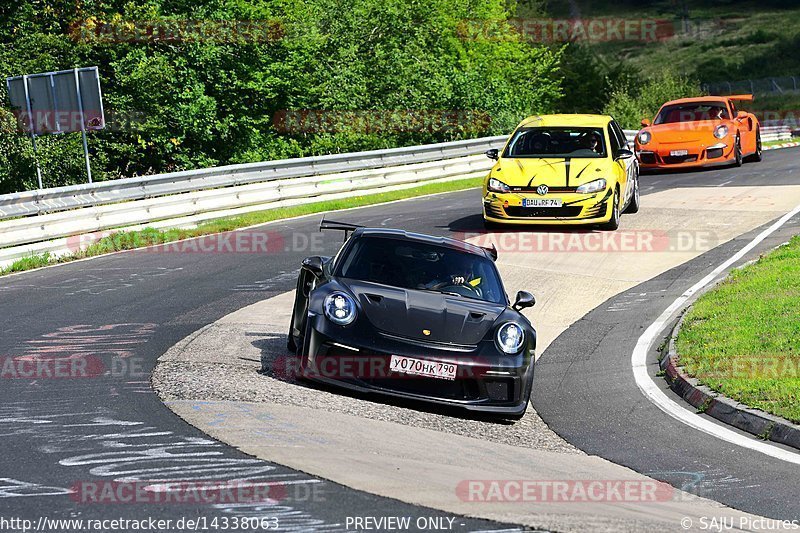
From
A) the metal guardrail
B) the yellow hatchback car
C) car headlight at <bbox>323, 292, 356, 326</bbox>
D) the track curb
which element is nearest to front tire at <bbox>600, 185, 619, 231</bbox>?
the yellow hatchback car

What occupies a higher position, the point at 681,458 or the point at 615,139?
the point at 615,139

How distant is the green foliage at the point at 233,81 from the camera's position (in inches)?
1146

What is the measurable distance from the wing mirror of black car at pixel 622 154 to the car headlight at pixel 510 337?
9778 mm

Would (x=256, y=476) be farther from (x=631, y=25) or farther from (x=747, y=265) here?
(x=631, y=25)

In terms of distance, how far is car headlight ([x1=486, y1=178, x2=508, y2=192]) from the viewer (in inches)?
690

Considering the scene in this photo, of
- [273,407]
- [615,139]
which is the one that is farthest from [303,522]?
[615,139]

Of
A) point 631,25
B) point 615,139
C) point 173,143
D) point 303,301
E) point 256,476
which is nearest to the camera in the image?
point 256,476

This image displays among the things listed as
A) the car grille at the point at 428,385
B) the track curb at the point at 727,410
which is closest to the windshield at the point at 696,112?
the track curb at the point at 727,410

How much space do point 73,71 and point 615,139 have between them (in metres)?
9.49

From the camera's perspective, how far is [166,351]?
1016 cm
